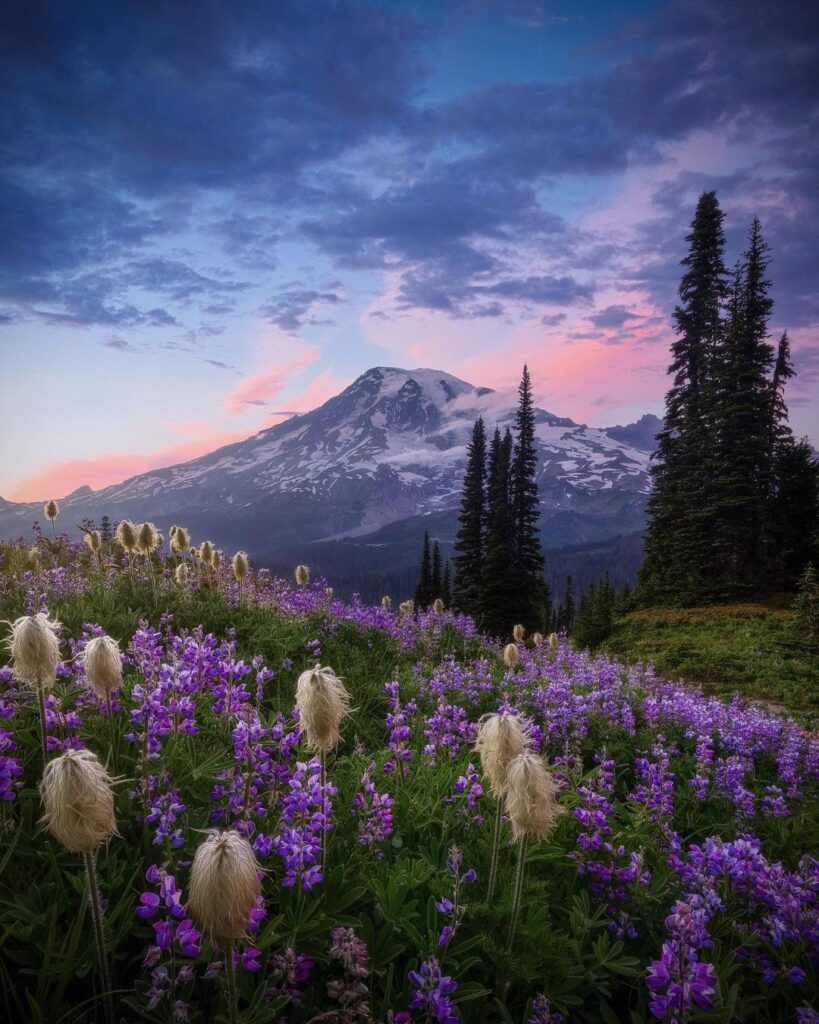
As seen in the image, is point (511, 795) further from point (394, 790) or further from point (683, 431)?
point (683, 431)

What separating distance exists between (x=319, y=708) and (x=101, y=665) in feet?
4.13

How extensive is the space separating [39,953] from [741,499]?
3378 centimetres

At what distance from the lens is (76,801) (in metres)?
1.79

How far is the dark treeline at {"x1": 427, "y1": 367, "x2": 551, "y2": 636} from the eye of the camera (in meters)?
39.2

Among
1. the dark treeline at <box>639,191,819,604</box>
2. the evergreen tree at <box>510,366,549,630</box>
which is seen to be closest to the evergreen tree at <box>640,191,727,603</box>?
the dark treeline at <box>639,191,819,604</box>

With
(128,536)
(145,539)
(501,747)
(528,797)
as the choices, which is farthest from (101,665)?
(145,539)

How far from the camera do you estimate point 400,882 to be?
9.30 feet

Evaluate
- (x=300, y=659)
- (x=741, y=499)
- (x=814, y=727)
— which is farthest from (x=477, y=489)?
(x=300, y=659)

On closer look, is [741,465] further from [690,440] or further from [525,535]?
[525,535]

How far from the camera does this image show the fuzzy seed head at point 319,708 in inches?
102

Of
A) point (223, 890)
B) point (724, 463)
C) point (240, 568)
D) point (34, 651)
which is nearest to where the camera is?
point (223, 890)

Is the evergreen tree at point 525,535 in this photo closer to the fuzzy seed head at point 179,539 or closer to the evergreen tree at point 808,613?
the evergreen tree at point 808,613

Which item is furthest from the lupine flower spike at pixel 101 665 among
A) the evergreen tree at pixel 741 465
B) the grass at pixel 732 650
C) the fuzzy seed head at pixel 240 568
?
the evergreen tree at pixel 741 465

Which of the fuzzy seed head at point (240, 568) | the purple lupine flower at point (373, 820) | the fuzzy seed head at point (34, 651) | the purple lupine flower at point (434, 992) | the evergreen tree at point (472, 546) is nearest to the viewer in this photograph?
the purple lupine flower at point (434, 992)
